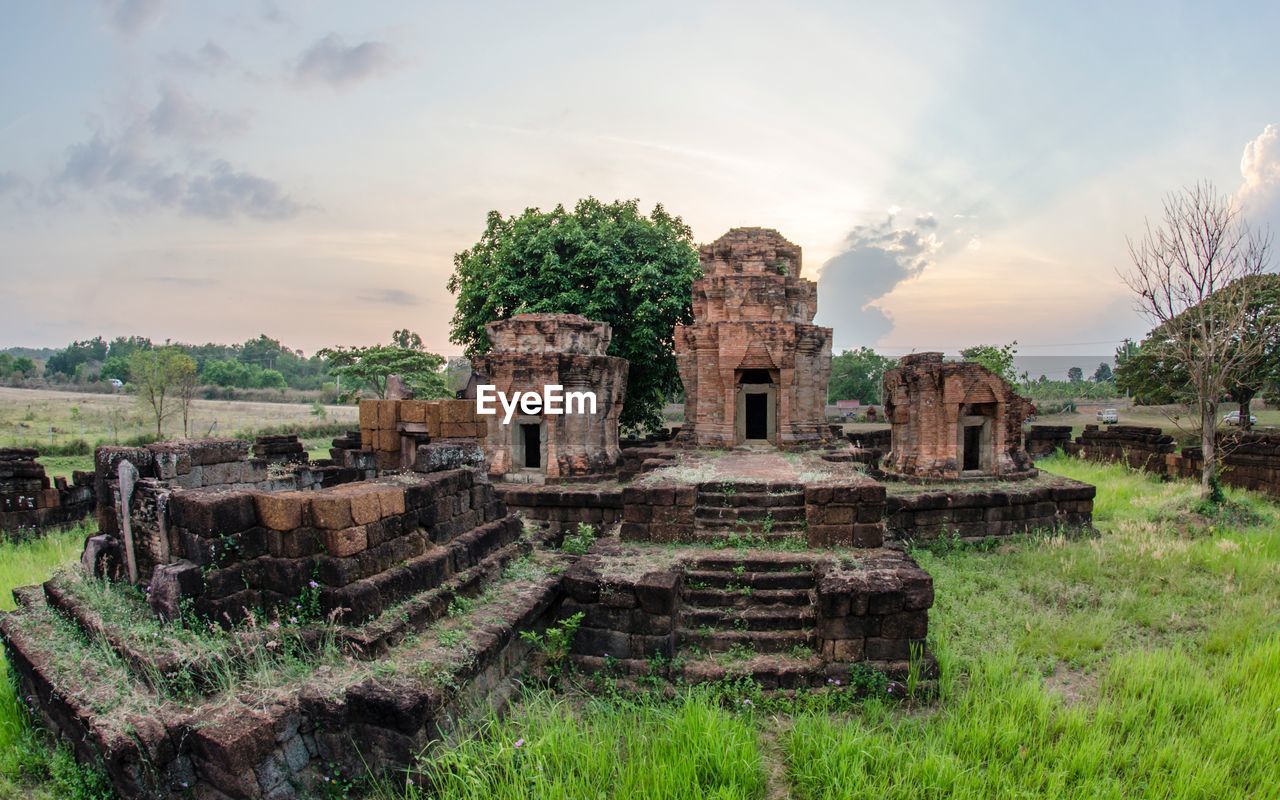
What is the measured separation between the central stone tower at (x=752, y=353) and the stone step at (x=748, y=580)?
272 inches

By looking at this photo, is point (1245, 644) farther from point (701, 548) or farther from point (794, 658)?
point (701, 548)

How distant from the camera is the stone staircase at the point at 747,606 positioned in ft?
18.0

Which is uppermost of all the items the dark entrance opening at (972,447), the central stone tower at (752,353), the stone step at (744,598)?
the central stone tower at (752,353)

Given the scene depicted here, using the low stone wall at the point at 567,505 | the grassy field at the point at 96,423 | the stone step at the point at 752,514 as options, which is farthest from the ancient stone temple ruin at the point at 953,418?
the grassy field at the point at 96,423

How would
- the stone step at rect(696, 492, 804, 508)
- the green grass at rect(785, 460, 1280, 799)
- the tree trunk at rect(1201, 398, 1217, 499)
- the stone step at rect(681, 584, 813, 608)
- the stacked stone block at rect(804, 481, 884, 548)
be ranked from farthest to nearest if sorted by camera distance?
the tree trunk at rect(1201, 398, 1217, 499)
the stone step at rect(696, 492, 804, 508)
the stacked stone block at rect(804, 481, 884, 548)
the stone step at rect(681, 584, 813, 608)
the green grass at rect(785, 460, 1280, 799)

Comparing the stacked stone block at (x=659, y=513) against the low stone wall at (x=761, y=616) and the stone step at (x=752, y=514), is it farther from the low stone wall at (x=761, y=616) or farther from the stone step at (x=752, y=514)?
the low stone wall at (x=761, y=616)

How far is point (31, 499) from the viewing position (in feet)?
35.9

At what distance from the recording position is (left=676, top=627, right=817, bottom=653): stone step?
5445 millimetres

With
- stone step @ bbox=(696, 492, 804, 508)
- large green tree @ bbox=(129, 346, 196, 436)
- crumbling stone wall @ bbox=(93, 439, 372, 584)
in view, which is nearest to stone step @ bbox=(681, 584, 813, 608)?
stone step @ bbox=(696, 492, 804, 508)

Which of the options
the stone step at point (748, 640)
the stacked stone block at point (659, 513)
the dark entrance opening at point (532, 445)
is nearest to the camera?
the stone step at point (748, 640)

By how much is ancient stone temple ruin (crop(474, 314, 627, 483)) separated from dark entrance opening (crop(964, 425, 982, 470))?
6.28m

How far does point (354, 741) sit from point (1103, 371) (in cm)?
8148

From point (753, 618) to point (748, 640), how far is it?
226 mm

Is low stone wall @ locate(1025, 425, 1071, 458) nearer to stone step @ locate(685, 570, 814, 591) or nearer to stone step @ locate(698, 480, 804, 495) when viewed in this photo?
stone step @ locate(698, 480, 804, 495)
